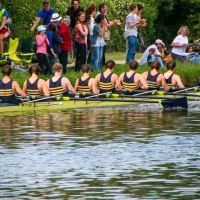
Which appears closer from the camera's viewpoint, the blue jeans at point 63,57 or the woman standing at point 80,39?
the woman standing at point 80,39

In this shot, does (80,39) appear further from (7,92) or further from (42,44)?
(7,92)

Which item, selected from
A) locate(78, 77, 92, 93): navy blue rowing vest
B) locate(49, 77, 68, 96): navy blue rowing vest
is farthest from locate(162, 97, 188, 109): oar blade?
locate(49, 77, 68, 96): navy blue rowing vest

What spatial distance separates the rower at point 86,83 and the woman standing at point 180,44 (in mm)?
6491

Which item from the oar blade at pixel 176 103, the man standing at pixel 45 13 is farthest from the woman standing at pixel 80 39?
the oar blade at pixel 176 103

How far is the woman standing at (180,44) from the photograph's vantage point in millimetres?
30609

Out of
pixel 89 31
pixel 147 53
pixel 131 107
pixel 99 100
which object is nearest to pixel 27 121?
pixel 99 100

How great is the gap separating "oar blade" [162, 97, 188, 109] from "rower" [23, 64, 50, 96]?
105 inches

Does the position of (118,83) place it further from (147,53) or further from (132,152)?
(132,152)

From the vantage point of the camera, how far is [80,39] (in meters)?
27.6

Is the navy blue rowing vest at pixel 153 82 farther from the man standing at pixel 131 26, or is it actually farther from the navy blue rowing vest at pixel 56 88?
the man standing at pixel 131 26

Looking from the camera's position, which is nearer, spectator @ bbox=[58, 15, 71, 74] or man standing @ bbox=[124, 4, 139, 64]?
spectator @ bbox=[58, 15, 71, 74]

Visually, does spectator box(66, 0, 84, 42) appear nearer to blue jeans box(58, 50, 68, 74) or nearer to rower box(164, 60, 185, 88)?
blue jeans box(58, 50, 68, 74)

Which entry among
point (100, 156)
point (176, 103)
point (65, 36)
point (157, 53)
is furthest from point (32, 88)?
point (157, 53)

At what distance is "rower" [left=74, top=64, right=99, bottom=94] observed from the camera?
2453 centimetres
